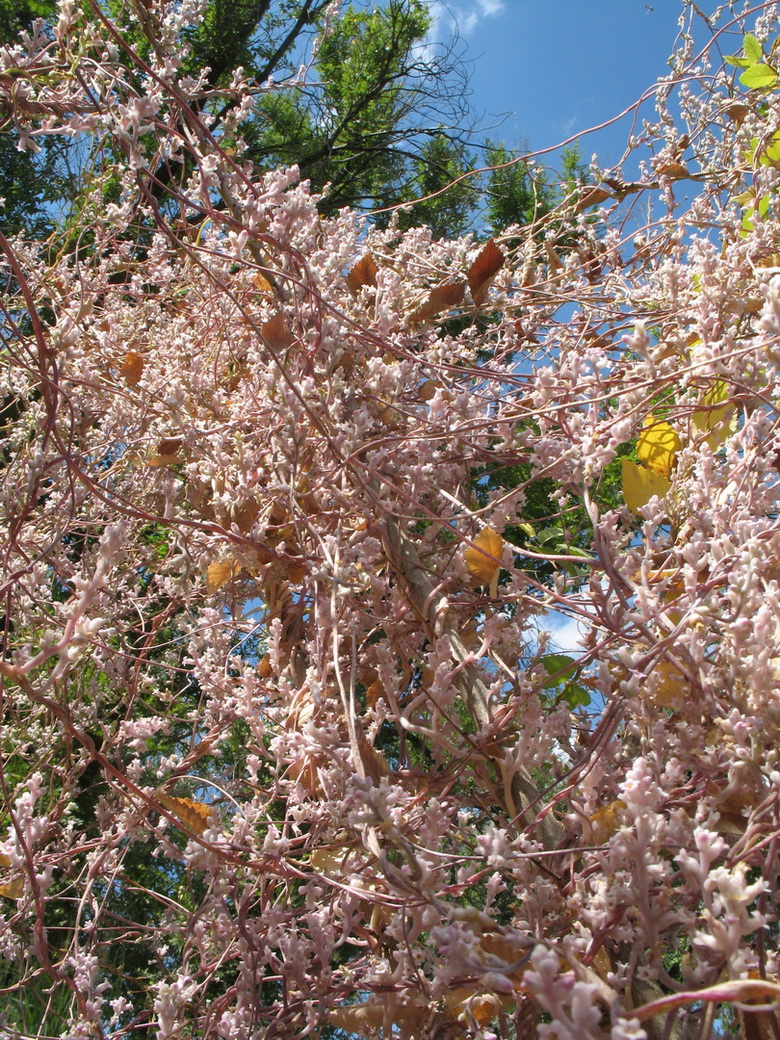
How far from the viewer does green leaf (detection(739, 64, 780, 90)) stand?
122cm

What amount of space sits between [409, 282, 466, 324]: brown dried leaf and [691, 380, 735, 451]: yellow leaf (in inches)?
14.9

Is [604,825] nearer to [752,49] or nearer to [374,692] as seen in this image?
[374,692]

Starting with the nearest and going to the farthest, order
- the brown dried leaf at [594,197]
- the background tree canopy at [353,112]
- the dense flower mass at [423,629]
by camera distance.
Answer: the dense flower mass at [423,629] → the brown dried leaf at [594,197] → the background tree canopy at [353,112]

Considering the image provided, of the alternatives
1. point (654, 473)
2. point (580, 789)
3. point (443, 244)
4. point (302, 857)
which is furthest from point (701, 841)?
point (443, 244)

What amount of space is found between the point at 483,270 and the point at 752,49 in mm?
614

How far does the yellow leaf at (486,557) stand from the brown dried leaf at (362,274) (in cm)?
53

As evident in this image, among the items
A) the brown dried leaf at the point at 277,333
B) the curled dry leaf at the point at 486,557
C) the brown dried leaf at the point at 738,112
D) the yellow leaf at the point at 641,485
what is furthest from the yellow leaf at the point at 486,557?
the brown dried leaf at the point at 738,112

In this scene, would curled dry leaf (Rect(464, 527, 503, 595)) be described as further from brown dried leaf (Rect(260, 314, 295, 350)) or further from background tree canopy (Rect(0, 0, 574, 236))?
background tree canopy (Rect(0, 0, 574, 236))

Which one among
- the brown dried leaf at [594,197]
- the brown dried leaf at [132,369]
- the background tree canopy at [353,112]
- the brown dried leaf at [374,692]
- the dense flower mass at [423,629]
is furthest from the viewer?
the background tree canopy at [353,112]

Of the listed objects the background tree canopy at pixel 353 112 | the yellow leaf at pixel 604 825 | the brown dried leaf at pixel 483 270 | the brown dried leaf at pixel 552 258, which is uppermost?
the background tree canopy at pixel 353 112

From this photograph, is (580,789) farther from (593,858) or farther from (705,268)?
(705,268)

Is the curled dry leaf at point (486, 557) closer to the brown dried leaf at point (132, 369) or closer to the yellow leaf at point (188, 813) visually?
the yellow leaf at point (188, 813)

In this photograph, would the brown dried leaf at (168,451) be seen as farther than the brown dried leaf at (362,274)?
No

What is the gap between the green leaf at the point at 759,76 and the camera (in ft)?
4.01
